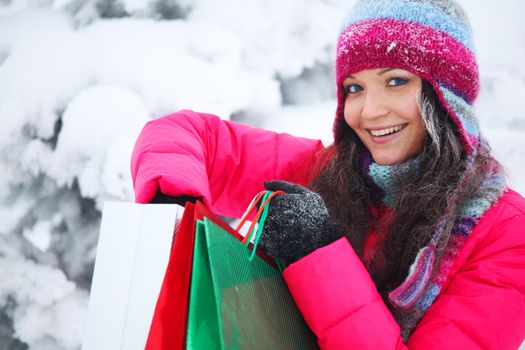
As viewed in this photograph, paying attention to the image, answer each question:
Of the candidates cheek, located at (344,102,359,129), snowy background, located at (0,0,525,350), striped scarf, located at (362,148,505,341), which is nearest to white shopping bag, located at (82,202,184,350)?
striped scarf, located at (362,148,505,341)

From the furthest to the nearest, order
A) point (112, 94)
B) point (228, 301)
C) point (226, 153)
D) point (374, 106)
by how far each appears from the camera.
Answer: point (112, 94)
point (226, 153)
point (374, 106)
point (228, 301)

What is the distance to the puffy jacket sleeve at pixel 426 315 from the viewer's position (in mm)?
781

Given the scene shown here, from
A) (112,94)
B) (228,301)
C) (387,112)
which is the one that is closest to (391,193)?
(387,112)

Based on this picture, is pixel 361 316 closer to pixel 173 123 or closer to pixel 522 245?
pixel 522 245

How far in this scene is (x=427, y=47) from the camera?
98 centimetres

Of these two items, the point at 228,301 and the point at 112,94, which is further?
the point at 112,94

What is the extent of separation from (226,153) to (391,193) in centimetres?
44

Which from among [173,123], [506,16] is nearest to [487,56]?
[506,16]

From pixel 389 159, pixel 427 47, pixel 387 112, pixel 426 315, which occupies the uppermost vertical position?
pixel 427 47

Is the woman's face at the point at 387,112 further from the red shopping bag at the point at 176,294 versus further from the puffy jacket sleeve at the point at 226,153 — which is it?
the red shopping bag at the point at 176,294

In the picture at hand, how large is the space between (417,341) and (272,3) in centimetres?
133

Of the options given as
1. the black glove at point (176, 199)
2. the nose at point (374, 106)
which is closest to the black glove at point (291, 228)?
the black glove at point (176, 199)

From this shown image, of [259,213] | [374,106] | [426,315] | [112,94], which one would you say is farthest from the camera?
[112,94]

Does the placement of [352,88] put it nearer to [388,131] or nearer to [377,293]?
[388,131]
